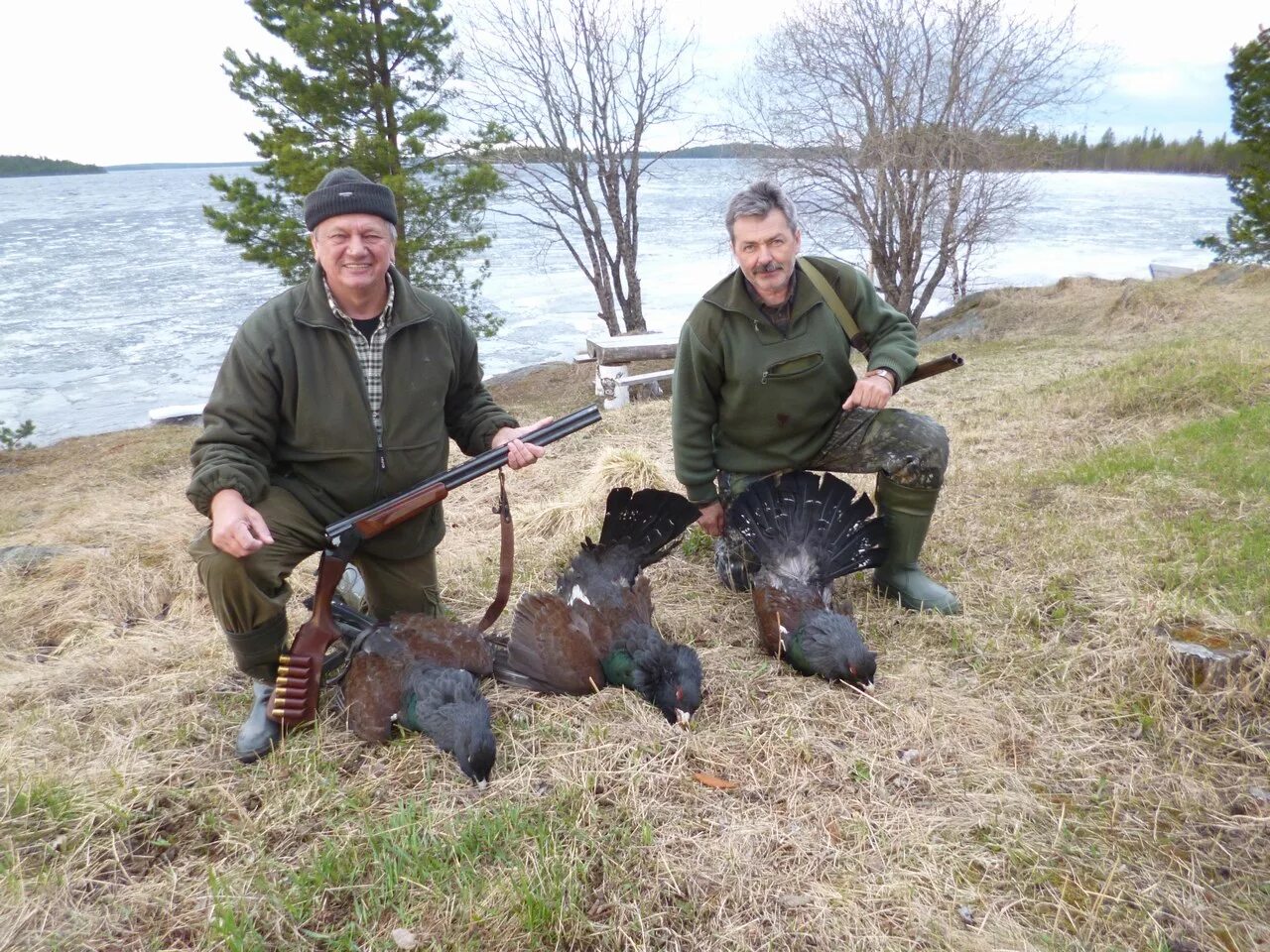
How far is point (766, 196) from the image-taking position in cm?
381

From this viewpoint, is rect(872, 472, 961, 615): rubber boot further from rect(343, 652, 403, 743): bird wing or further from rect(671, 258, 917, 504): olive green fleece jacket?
rect(343, 652, 403, 743): bird wing

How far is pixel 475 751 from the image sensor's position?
9.59 ft

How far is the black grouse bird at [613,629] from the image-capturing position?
3.38 m

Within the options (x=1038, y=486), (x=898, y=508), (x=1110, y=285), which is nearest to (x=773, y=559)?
(x=898, y=508)

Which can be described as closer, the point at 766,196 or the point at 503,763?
the point at 503,763

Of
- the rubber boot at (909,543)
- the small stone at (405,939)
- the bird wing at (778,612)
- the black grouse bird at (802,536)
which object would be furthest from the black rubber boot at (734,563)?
the small stone at (405,939)

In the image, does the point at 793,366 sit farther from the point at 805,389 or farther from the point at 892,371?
the point at 892,371

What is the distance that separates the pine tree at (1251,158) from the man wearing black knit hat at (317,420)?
15046mm

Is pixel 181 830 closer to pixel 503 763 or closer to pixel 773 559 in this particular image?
pixel 503 763

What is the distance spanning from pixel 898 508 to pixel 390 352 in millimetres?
2519

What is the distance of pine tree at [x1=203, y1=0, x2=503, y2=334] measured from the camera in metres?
12.5

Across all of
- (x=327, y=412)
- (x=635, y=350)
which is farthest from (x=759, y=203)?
(x=635, y=350)

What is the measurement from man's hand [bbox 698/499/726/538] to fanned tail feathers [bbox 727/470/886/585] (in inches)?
12.7

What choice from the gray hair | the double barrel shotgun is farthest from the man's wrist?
the double barrel shotgun
